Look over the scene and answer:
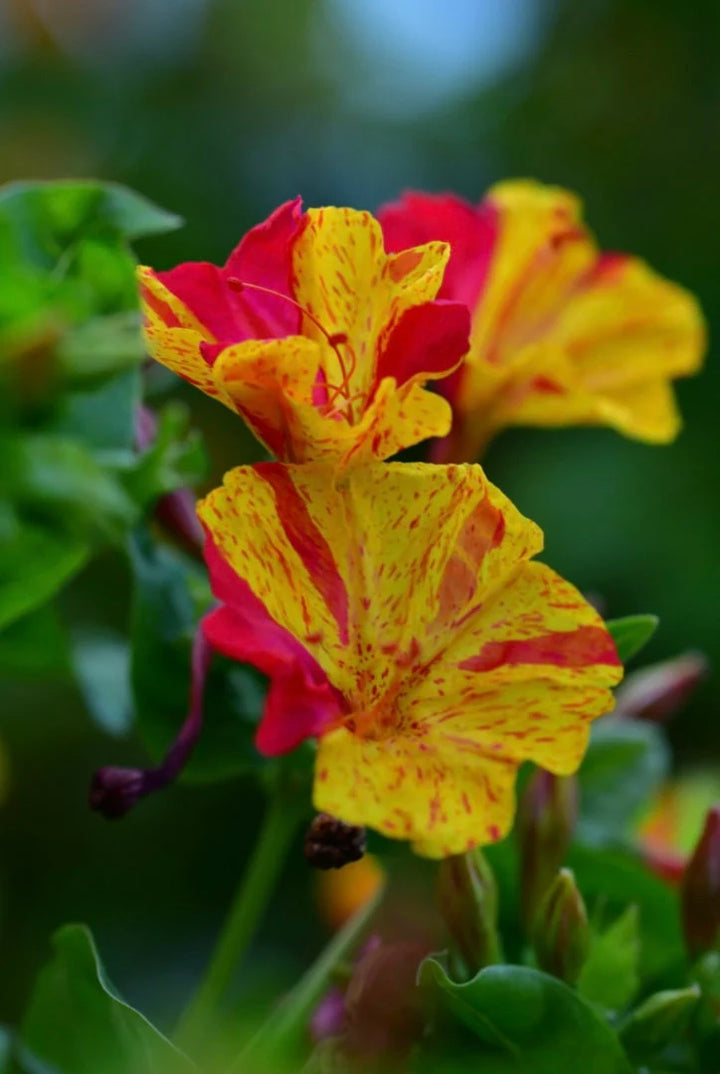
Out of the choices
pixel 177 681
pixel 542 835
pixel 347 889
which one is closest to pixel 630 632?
pixel 542 835

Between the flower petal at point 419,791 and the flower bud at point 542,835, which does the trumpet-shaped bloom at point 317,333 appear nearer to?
the flower petal at point 419,791

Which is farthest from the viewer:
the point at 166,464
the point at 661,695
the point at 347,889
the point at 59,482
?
the point at 347,889

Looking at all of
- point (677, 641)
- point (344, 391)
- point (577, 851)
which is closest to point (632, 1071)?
point (577, 851)

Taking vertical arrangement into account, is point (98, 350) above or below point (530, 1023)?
above

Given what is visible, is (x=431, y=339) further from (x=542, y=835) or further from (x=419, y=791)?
(x=542, y=835)

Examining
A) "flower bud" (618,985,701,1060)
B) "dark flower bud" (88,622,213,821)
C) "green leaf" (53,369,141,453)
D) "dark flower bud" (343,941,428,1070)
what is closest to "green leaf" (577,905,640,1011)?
"flower bud" (618,985,701,1060)

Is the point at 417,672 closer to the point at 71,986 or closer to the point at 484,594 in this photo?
the point at 484,594
